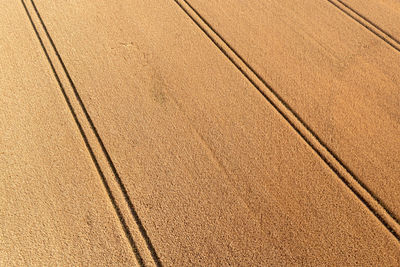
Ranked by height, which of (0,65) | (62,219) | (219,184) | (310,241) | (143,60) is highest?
(0,65)

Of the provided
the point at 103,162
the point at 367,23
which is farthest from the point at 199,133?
the point at 367,23

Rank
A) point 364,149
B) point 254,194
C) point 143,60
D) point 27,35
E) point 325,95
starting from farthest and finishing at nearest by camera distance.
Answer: point 27,35 → point 143,60 → point 325,95 → point 364,149 → point 254,194

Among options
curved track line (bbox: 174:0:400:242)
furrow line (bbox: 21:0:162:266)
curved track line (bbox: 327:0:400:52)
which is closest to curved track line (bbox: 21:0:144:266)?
furrow line (bbox: 21:0:162:266)

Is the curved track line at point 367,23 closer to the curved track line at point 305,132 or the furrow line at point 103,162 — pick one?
the curved track line at point 305,132

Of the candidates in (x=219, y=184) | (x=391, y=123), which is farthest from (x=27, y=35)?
(x=391, y=123)

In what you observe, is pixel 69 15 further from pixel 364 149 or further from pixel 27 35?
pixel 364 149

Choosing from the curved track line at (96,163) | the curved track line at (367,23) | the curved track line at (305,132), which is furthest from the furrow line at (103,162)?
the curved track line at (367,23)

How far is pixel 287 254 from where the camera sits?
3248 mm

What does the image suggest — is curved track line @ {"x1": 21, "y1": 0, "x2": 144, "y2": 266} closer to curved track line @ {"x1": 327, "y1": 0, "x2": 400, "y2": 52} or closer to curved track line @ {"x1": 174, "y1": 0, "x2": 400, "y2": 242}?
curved track line @ {"x1": 174, "y1": 0, "x2": 400, "y2": 242}

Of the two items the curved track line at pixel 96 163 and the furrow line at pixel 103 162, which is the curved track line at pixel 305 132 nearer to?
the furrow line at pixel 103 162

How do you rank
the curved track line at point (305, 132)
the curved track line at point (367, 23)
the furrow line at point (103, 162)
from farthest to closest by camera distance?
the curved track line at point (367, 23) → the curved track line at point (305, 132) → the furrow line at point (103, 162)

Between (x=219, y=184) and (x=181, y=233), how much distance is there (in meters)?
0.60

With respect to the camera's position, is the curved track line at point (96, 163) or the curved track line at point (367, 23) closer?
the curved track line at point (96, 163)

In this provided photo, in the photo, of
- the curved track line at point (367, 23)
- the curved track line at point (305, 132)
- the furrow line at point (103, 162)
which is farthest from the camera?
the curved track line at point (367, 23)
